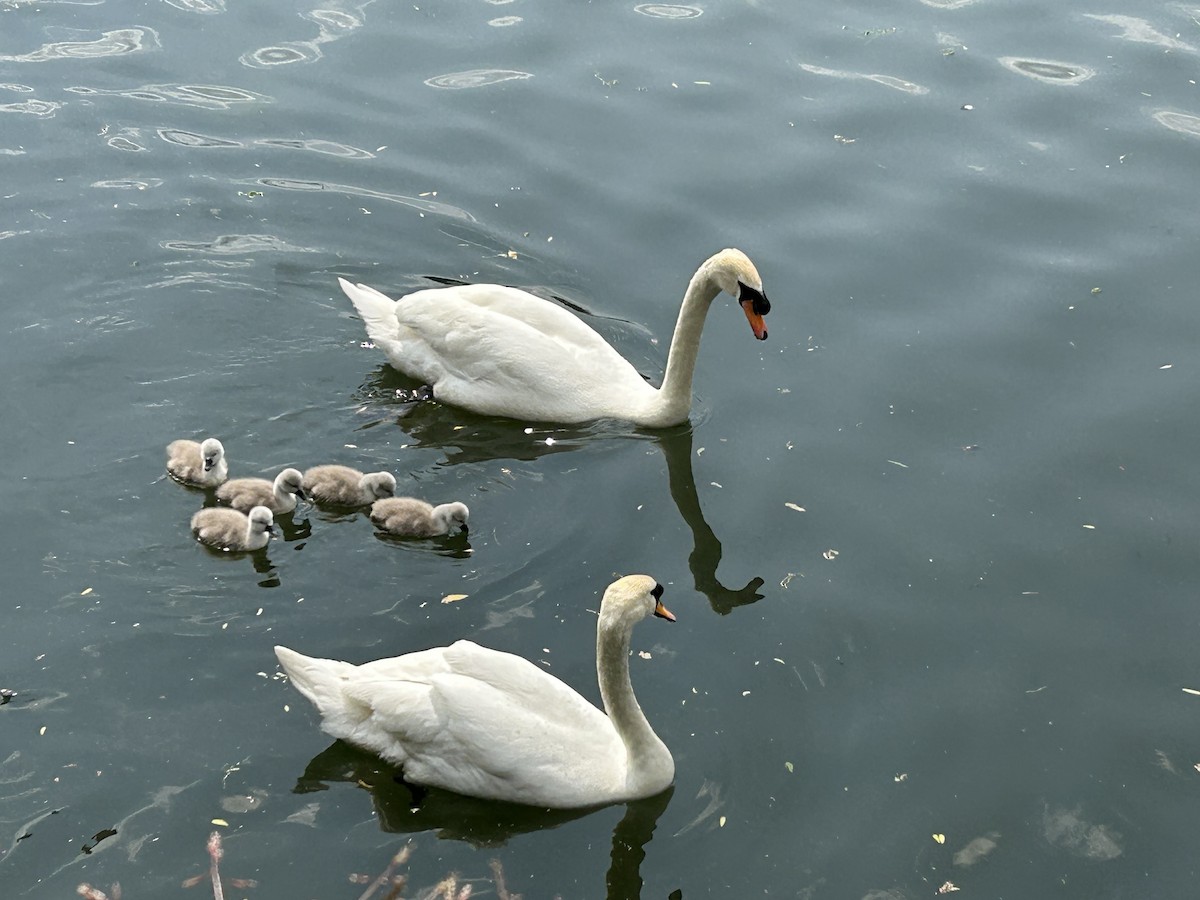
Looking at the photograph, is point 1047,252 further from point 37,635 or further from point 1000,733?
point 37,635

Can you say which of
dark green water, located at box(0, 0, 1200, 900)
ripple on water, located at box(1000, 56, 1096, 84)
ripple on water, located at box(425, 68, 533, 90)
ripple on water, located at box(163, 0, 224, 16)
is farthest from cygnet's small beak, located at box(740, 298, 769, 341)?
ripple on water, located at box(163, 0, 224, 16)

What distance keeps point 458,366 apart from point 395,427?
68 cm

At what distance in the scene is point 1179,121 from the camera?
1489 cm

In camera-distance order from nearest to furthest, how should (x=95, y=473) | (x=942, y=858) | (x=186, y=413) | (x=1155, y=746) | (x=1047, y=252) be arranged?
1. (x=942, y=858)
2. (x=1155, y=746)
3. (x=95, y=473)
4. (x=186, y=413)
5. (x=1047, y=252)

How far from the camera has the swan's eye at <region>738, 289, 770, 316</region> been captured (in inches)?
426

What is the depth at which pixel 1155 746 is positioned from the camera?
8.44m

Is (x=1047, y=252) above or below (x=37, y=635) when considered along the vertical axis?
above

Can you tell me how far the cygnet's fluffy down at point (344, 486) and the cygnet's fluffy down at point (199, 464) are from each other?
0.60 m

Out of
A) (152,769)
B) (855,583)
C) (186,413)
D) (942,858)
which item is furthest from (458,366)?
(942,858)

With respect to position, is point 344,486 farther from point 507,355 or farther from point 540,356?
point 540,356

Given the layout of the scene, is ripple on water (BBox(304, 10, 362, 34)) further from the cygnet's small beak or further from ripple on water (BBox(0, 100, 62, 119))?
the cygnet's small beak

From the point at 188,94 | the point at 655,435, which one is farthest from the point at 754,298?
the point at 188,94

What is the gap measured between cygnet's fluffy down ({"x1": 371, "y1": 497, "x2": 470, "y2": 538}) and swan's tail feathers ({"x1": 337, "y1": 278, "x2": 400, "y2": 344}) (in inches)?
83.8

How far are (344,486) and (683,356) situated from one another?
272cm
